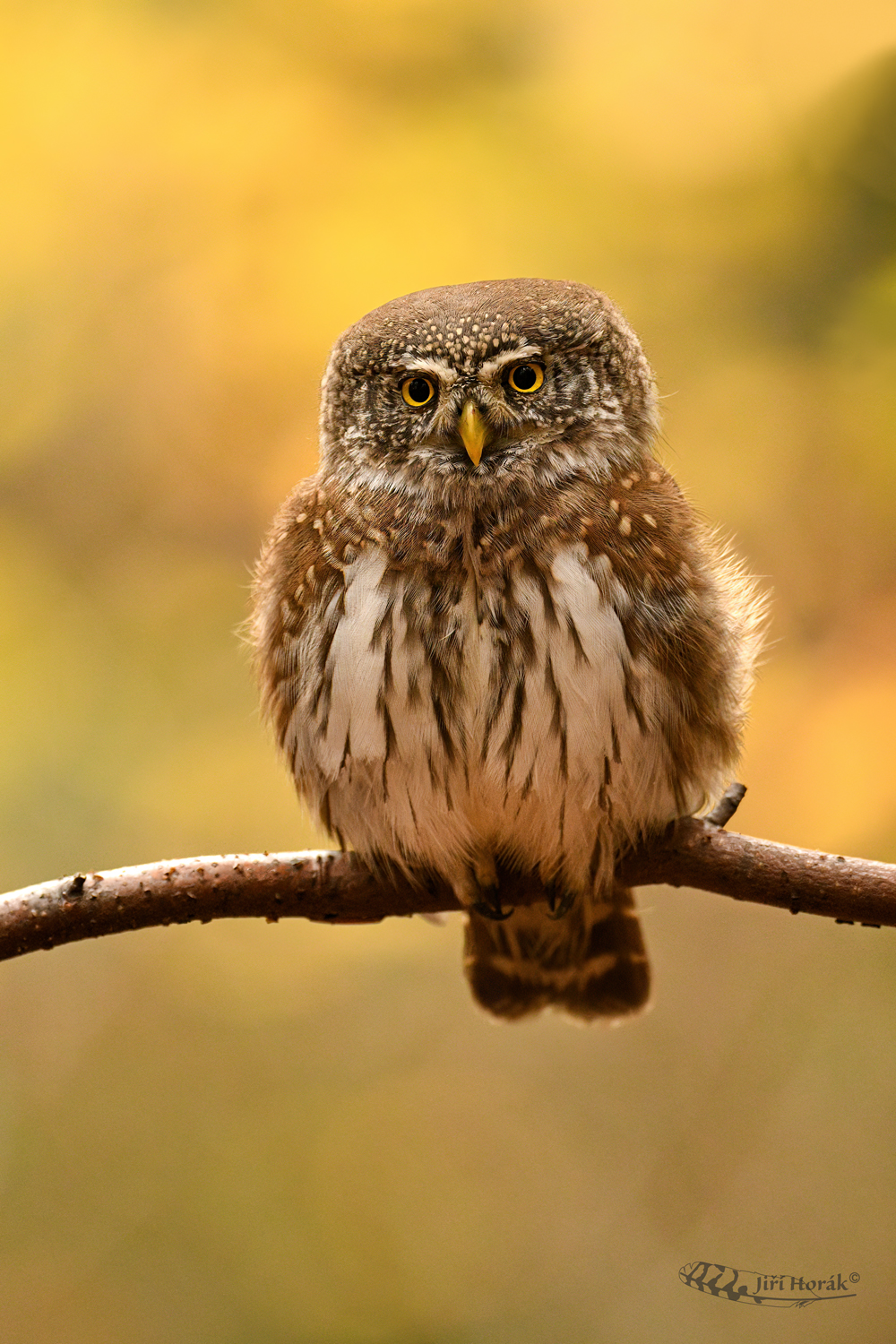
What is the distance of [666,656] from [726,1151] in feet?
7.43

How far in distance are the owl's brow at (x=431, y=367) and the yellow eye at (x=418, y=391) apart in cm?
3

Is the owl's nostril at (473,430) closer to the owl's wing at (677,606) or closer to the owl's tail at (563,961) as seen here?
the owl's wing at (677,606)

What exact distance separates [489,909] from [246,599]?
161cm

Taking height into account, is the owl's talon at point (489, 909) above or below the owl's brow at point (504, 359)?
below

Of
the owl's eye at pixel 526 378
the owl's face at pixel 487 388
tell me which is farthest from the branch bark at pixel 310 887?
the owl's eye at pixel 526 378

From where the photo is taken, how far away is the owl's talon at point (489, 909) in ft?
8.36

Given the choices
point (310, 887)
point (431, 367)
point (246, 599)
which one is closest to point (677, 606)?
point (431, 367)

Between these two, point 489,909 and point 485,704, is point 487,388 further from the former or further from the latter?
point 489,909

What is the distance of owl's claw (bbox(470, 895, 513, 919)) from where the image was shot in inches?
100

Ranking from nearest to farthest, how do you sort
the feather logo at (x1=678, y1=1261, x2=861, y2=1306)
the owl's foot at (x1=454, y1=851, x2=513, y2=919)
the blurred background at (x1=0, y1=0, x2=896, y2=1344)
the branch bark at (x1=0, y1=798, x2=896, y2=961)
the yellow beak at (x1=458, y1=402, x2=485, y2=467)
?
1. the branch bark at (x1=0, y1=798, x2=896, y2=961)
2. the yellow beak at (x1=458, y1=402, x2=485, y2=467)
3. the owl's foot at (x1=454, y1=851, x2=513, y2=919)
4. the feather logo at (x1=678, y1=1261, x2=861, y2=1306)
5. the blurred background at (x1=0, y1=0, x2=896, y2=1344)

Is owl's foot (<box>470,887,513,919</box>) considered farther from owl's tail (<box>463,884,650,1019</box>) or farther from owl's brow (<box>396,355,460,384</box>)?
owl's brow (<box>396,355,460,384</box>)

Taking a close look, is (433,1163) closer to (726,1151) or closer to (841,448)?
(726,1151)

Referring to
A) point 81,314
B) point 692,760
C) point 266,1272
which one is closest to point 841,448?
point 692,760

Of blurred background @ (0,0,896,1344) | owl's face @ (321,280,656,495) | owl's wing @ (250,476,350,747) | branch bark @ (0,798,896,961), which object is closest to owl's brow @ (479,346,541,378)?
owl's face @ (321,280,656,495)
